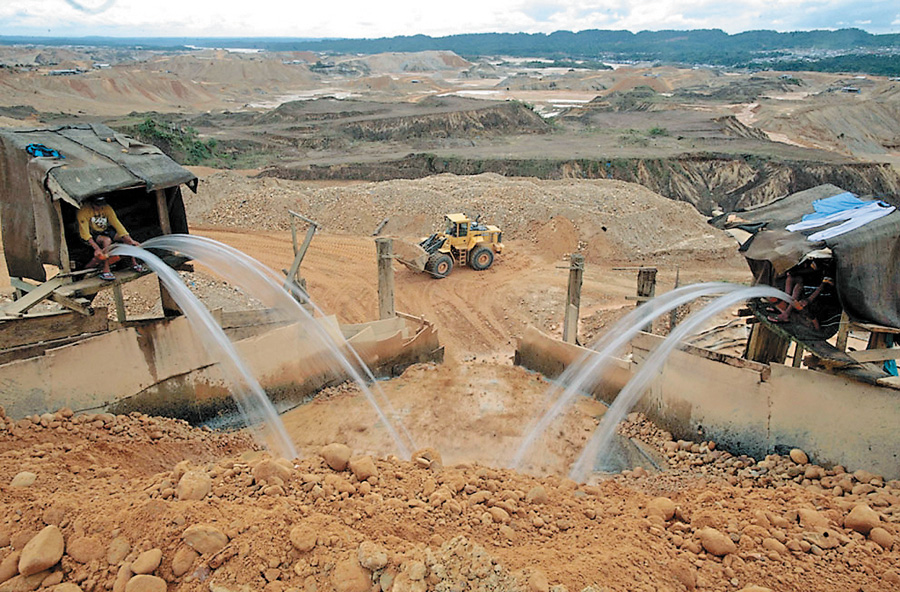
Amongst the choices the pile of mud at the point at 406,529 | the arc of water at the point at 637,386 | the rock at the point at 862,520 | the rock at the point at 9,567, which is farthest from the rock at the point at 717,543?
the rock at the point at 9,567

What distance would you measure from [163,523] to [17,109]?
180 ft

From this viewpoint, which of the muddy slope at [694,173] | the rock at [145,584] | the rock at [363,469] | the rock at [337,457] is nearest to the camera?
the rock at [145,584]

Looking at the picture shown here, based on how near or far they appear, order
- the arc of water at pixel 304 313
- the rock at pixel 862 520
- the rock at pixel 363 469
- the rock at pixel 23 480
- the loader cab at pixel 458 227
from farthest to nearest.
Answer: the loader cab at pixel 458 227, the arc of water at pixel 304 313, the rock at pixel 363 469, the rock at pixel 23 480, the rock at pixel 862 520

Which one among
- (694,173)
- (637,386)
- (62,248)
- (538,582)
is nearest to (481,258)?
(637,386)

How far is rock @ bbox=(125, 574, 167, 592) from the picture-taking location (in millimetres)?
3857

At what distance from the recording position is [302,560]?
4.12m

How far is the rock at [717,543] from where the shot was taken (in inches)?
183

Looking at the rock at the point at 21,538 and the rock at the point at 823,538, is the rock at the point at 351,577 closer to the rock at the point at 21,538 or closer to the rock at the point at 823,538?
the rock at the point at 21,538

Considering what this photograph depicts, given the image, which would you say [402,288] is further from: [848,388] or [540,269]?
[848,388]

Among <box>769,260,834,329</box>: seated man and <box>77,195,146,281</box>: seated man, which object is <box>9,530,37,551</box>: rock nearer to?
<box>77,195,146,281</box>: seated man

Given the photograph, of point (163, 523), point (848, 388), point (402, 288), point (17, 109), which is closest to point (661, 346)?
point (848, 388)

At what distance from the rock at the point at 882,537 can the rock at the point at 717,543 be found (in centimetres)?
116

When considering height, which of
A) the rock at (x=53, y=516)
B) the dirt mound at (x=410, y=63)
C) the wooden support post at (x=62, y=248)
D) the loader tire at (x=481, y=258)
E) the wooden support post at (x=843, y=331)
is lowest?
the loader tire at (x=481, y=258)

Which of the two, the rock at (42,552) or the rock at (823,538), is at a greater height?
the rock at (42,552)
